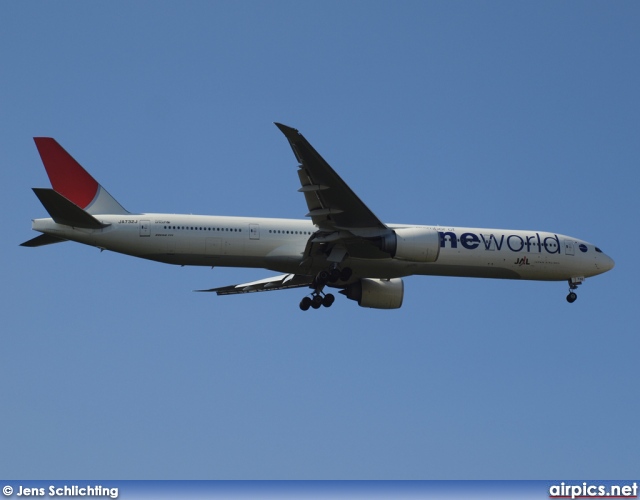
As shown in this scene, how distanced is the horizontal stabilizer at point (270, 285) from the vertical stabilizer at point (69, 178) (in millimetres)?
6898

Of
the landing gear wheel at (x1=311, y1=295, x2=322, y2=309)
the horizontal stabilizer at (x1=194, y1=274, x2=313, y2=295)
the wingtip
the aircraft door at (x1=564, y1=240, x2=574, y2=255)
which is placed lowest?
the landing gear wheel at (x1=311, y1=295, x2=322, y2=309)

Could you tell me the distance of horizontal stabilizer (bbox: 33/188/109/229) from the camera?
101 ft

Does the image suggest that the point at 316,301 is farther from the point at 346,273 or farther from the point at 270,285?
the point at 270,285

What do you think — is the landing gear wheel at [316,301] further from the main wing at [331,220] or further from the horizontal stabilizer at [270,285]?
the horizontal stabilizer at [270,285]

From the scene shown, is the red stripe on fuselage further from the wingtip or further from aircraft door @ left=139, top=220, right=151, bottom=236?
the wingtip

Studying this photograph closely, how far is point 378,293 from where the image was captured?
123 ft

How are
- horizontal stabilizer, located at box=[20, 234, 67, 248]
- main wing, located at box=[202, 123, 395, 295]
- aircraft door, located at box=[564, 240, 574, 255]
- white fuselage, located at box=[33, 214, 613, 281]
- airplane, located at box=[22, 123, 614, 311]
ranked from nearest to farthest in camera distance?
main wing, located at box=[202, 123, 395, 295] → airplane, located at box=[22, 123, 614, 311] → white fuselage, located at box=[33, 214, 613, 281] → horizontal stabilizer, located at box=[20, 234, 67, 248] → aircraft door, located at box=[564, 240, 574, 255]

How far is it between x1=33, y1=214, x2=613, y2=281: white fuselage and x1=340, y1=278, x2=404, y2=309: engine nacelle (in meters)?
2.24

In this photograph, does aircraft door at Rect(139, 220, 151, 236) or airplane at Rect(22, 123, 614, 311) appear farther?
aircraft door at Rect(139, 220, 151, 236)

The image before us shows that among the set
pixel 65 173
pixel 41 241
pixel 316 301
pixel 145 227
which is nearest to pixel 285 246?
pixel 316 301

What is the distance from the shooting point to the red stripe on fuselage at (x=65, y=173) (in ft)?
114

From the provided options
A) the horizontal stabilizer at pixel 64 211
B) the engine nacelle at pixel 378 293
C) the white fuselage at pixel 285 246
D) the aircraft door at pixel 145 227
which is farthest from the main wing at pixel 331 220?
the horizontal stabilizer at pixel 64 211

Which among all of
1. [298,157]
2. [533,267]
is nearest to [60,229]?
[298,157]

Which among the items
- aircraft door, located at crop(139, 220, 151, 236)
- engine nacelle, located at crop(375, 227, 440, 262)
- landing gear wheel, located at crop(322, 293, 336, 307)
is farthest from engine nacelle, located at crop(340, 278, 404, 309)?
aircraft door, located at crop(139, 220, 151, 236)
